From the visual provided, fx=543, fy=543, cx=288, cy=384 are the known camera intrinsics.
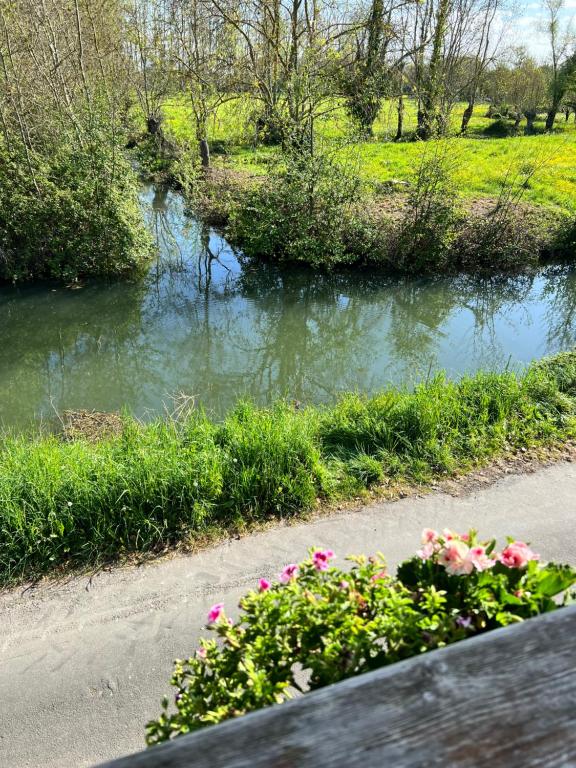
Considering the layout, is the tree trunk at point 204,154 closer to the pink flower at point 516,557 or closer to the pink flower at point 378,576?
the pink flower at point 378,576

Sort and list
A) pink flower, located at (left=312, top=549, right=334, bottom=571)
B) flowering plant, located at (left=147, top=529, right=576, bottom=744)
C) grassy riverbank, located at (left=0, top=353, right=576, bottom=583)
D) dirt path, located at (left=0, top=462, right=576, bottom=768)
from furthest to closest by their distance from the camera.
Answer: grassy riverbank, located at (left=0, top=353, right=576, bottom=583), dirt path, located at (left=0, top=462, right=576, bottom=768), pink flower, located at (left=312, top=549, right=334, bottom=571), flowering plant, located at (left=147, top=529, right=576, bottom=744)

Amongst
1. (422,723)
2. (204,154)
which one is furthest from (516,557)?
(204,154)

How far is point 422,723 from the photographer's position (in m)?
1.03

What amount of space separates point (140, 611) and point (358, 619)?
97.0 inches

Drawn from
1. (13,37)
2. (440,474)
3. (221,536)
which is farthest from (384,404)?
(13,37)

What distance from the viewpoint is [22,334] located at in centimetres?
1050

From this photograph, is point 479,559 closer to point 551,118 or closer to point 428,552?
point 428,552

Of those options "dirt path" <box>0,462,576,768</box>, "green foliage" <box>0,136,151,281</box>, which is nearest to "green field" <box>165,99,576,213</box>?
"green foliage" <box>0,136,151,281</box>

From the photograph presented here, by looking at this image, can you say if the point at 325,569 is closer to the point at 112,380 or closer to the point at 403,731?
the point at 403,731

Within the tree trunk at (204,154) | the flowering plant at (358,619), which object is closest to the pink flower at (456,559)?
the flowering plant at (358,619)

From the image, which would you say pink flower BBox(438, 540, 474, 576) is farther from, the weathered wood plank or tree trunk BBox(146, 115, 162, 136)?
tree trunk BBox(146, 115, 162, 136)

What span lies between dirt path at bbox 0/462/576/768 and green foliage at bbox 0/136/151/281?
9.14m

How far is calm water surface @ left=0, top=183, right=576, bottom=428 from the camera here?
28.8 feet

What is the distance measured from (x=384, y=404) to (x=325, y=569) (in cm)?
426
